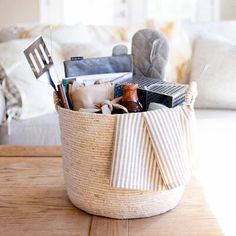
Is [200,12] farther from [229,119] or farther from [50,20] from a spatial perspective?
[229,119]

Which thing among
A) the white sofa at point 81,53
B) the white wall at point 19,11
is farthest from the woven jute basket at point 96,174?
the white wall at point 19,11

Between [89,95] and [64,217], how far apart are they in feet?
0.73

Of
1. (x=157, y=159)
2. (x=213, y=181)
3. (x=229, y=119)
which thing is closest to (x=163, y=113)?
(x=157, y=159)

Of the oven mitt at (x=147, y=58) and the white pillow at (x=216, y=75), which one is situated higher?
the oven mitt at (x=147, y=58)

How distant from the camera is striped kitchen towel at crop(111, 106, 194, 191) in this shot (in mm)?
649

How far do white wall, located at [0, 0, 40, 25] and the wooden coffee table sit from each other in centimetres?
280

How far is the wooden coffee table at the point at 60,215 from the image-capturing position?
67cm

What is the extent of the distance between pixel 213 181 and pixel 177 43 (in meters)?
0.86

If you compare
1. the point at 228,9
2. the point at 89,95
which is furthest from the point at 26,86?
the point at 228,9

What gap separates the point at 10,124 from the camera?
1654mm

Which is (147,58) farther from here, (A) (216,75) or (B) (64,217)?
(A) (216,75)

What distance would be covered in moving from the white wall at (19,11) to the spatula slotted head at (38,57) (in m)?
2.86

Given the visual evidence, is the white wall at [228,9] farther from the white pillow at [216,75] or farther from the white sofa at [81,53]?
the white pillow at [216,75]

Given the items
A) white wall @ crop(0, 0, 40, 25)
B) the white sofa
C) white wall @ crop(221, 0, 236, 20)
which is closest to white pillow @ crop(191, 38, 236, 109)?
the white sofa
